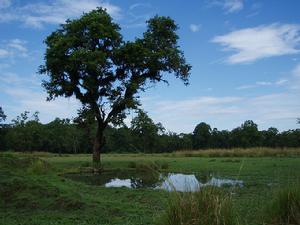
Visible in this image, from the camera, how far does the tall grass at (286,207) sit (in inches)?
288

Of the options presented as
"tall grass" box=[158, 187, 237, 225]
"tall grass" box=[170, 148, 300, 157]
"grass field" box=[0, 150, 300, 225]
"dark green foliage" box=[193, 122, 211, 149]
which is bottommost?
"grass field" box=[0, 150, 300, 225]

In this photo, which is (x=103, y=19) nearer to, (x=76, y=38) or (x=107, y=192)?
(x=76, y=38)

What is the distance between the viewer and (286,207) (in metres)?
7.46

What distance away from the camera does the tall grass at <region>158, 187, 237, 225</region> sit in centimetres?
612

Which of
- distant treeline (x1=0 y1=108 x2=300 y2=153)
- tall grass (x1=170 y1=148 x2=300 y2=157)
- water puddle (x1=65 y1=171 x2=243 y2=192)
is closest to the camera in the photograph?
water puddle (x1=65 y1=171 x2=243 y2=192)

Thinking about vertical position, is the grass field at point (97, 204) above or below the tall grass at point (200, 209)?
below

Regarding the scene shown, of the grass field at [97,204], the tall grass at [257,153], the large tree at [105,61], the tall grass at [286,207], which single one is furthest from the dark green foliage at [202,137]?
the tall grass at [286,207]

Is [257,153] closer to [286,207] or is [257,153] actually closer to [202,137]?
[286,207]

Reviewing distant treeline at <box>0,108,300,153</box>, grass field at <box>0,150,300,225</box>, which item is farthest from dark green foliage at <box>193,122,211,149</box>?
grass field at <box>0,150,300,225</box>

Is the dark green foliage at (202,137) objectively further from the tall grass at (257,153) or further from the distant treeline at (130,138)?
the tall grass at (257,153)

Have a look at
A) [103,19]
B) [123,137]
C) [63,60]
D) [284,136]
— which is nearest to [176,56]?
[103,19]

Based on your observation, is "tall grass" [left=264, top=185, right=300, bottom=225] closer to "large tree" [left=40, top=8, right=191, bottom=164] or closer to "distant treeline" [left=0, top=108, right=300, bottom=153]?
"large tree" [left=40, top=8, right=191, bottom=164]

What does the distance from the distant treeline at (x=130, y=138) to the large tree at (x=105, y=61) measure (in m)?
41.1

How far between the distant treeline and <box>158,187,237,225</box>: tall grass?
66338mm
